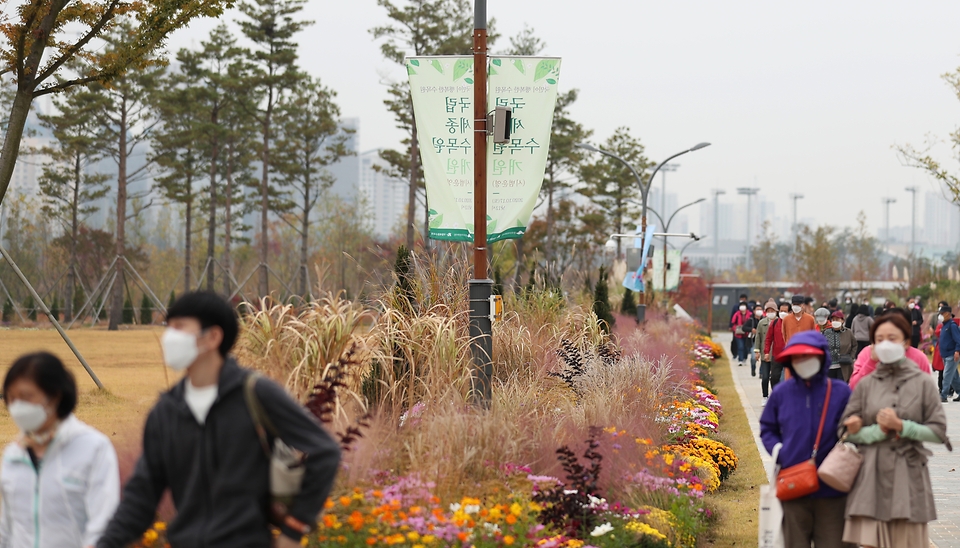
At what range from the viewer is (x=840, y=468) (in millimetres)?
5480

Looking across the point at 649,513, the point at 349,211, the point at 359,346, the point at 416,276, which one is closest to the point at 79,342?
the point at 416,276

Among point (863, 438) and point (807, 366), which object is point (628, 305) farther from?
point (807, 366)

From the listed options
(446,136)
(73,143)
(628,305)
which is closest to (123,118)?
(73,143)

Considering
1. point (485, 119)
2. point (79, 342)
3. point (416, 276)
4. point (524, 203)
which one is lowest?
point (79, 342)

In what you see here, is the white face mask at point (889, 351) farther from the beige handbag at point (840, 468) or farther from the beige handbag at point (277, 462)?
the beige handbag at point (277, 462)

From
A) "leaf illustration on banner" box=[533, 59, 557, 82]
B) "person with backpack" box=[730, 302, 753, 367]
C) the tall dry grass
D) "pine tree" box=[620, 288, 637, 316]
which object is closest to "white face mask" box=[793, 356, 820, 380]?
the tall dry grass

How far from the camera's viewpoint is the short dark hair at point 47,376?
155 inches

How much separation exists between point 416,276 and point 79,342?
24.7 metres

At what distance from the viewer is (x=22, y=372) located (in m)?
3.95

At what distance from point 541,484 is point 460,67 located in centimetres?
443

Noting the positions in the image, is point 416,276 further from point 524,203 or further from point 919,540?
point 919,540

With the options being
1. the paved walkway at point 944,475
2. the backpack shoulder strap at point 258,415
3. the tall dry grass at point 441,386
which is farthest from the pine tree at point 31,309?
the backpack shoulder strap at point 258,415

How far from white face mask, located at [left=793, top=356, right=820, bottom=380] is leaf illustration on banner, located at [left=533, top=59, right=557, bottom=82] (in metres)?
5.24

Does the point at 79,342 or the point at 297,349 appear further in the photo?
the point at 79,342
